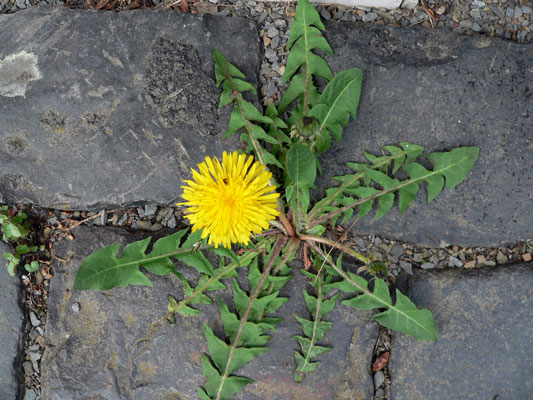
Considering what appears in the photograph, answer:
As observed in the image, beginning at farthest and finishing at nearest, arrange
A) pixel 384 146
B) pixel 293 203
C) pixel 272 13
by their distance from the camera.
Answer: pixel 272 13
pixel 384 146
pixel 293 203

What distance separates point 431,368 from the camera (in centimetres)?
236

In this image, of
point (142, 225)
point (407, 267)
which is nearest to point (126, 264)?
point (142, 225)

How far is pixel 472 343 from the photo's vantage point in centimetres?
235

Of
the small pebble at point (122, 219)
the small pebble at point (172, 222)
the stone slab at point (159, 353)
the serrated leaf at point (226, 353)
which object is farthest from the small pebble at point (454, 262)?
the small pebble at point (122, 219)

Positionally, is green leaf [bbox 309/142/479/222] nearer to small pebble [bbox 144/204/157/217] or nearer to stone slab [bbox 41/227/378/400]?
stone slab [bbox 41/227/378/400]

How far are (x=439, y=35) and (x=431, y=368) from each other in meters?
1.69

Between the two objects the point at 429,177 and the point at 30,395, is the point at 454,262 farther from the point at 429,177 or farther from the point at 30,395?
the point at 30,395

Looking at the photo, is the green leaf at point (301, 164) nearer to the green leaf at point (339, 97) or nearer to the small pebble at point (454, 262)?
the green leaf at point (339, 97)

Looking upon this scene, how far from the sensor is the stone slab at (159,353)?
234 cm

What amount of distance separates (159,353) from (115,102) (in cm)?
130

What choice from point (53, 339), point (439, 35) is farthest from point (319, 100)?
point (53, 339)

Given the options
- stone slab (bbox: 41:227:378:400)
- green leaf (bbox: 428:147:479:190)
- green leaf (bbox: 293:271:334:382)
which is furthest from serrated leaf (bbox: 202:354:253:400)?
green leaf (bbox: 428:147:479:190)

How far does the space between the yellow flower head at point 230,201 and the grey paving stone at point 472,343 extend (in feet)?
3.28

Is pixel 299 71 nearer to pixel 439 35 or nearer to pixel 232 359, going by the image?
pixel 439 35
